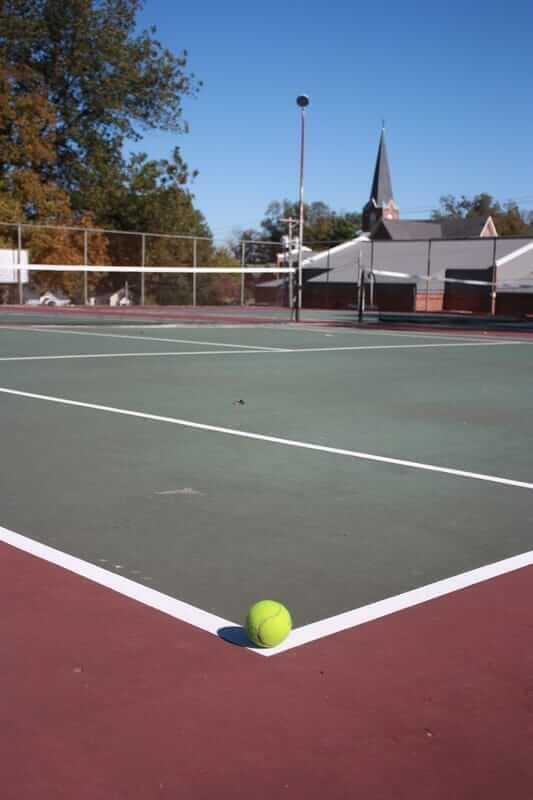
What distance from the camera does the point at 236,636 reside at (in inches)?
135

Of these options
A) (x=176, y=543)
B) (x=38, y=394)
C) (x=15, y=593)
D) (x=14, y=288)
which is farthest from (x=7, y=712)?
(x=14, y=288)

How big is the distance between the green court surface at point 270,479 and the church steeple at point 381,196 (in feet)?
332

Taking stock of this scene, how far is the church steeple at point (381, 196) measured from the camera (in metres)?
111

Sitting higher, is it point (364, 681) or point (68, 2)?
point (68, 2)

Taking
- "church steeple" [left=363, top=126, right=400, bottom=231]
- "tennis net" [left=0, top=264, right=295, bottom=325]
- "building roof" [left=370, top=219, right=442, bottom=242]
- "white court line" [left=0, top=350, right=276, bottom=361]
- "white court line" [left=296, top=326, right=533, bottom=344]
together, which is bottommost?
"white court line" [left=0, top=350, right=276, bottom=361]

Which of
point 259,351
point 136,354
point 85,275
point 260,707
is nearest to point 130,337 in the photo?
point 259,351

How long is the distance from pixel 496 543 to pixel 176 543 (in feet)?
5.49

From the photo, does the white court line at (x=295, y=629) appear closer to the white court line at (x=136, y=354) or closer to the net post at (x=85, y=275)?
the white court line at (x=136, y=354)

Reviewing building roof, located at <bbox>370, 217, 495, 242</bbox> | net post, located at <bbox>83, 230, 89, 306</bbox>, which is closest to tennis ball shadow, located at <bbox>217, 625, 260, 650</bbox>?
net post, located at <bbox>83, 230, 89, 306</bbox>

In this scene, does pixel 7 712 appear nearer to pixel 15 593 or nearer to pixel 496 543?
pixel 15 593

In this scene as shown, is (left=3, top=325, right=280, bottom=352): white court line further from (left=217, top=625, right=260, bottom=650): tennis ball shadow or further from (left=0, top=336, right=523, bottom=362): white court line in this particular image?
(left=217, top=625, right=260, bottom=650): tennis ball shadow

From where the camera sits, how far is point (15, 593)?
12.6 feet

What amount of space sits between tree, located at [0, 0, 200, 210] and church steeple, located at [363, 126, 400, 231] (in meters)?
56.9

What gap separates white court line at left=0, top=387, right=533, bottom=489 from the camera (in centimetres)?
631
